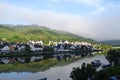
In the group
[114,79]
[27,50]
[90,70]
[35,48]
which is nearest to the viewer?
[114,79]

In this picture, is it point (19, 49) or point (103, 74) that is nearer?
point (103, 74)

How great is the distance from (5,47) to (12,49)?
4.10 metres

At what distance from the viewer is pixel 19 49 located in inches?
5689

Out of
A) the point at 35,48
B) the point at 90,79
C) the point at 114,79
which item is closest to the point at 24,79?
the point at 90,79

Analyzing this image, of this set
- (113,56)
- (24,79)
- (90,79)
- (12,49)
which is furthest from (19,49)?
(90,79)

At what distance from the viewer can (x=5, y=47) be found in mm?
144750

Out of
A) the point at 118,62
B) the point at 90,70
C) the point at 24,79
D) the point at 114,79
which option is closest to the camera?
the point at 114,79

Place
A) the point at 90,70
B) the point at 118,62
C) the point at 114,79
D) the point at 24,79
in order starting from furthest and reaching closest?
the point at 118,62 → the point at 24,79 → the point at 90,70 → the point at 114,79

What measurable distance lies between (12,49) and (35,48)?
12.6 m

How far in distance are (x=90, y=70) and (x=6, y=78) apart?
18.7m

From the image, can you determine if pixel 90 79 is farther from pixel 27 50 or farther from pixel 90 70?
pixel 27 50

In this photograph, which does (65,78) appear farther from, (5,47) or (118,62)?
(5,47)

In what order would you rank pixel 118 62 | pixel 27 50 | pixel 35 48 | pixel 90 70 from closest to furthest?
pixel 90 70
pixel 118 62
pixel 27 50
pixel 35 48

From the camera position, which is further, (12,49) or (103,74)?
(12,49)
